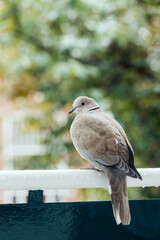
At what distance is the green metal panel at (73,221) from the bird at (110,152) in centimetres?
5

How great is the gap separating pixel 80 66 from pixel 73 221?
103 inches

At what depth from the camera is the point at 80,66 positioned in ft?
11.4

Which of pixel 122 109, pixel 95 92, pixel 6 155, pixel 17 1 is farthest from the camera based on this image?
pixel 6 155

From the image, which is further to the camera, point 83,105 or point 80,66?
point 80,66

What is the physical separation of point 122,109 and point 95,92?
1.57 ft

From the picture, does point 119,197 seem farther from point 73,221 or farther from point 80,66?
point 80,66

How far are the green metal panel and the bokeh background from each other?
2305 mm

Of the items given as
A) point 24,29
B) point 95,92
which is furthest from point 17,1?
point 95,92

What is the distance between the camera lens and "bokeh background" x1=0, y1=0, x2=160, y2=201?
3430mm

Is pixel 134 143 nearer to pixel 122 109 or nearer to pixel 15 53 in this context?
pixel 122 109

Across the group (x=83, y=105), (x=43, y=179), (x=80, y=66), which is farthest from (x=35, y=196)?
(x=80, y=66)

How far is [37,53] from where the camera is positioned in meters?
3.53

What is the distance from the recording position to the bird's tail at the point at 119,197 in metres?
0.97

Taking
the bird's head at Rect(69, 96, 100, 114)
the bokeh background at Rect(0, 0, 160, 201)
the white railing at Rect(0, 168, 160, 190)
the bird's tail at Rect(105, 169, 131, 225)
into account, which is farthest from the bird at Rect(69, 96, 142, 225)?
the bokeh background at Rect(0, 0, 160, 201)
